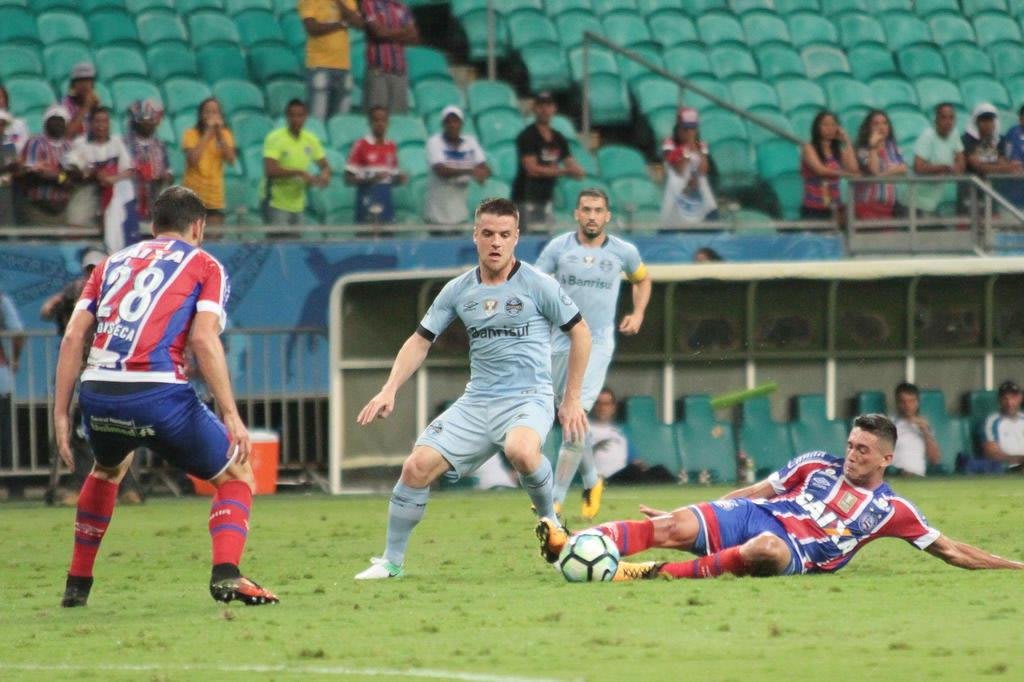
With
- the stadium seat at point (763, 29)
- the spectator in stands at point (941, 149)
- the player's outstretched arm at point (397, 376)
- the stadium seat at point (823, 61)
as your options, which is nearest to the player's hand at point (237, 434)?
the player's outstretched arm at point (397, 376)

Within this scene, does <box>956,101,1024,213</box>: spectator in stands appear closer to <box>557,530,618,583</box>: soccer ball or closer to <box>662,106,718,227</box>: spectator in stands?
<box>662,106,718,227</box>: spectator in stands

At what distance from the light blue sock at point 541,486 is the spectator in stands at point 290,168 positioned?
816 centimetres

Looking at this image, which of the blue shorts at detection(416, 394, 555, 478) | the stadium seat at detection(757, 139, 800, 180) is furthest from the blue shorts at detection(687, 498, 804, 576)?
the stadium seat at detection(757, 139, 800, 180)

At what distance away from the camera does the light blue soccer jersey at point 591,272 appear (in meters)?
14.2

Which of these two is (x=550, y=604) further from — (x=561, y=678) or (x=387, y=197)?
(x=387, y=197)

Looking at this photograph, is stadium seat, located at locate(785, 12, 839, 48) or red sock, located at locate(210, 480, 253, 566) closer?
red sock, located at locate(210, 480, 253, 566)

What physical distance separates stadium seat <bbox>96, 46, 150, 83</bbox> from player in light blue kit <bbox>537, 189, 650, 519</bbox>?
303 inches

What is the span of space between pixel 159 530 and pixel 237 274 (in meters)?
4.36

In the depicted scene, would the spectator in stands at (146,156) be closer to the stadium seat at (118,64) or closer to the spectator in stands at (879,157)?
the stadium seat at (118,64)

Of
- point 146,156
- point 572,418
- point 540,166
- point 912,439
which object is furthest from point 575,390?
point 912,439

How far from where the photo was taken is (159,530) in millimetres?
14055

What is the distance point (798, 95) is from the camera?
2316cm

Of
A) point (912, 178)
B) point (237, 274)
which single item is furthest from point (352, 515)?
point (912, 178)

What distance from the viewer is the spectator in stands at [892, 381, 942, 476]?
744 inches
